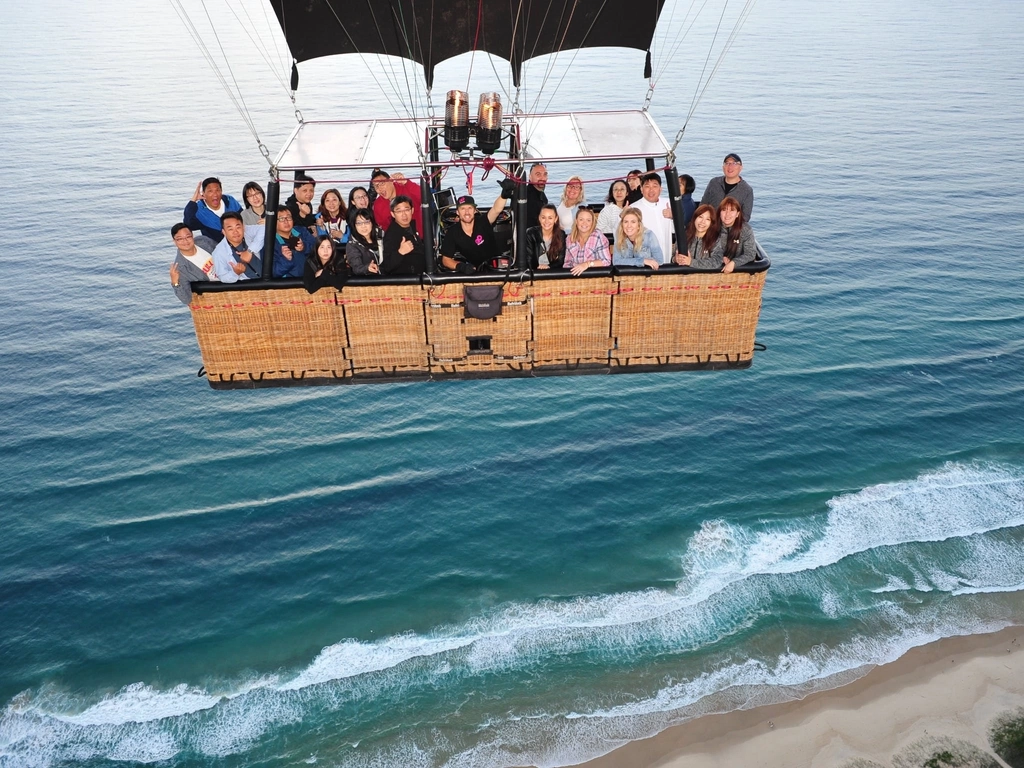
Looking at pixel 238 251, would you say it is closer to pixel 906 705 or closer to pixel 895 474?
pixel 906 705

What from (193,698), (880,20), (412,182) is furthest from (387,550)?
(880,20)

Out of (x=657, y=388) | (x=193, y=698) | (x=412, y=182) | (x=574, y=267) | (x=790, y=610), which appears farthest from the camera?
(x=657, y=388)

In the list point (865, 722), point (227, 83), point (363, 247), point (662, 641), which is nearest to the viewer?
point (363, 247)

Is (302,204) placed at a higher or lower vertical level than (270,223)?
higher

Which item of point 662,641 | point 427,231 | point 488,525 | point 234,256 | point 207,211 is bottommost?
point 662,641

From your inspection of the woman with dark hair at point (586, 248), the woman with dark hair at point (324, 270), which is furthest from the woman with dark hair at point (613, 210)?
the woman with dark hair at point (324, 270)

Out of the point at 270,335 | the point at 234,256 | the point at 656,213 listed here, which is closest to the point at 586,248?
the point at 656,213

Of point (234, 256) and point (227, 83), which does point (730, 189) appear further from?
point (227, 83)

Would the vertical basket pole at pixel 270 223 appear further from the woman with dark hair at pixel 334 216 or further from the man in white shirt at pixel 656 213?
the man in white shirt at pixel 656 213
